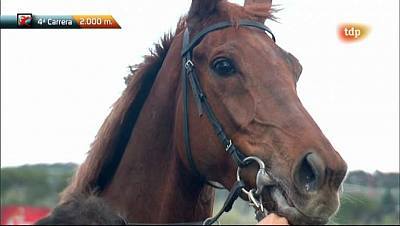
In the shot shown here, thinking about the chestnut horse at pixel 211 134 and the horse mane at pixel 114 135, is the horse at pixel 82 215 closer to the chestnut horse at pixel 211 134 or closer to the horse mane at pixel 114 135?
the chestnut horse at pixel 211 134

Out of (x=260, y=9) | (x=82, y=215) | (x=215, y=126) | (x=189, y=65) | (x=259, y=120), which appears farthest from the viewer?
(x=260, y=9)

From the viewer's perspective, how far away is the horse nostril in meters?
3.22

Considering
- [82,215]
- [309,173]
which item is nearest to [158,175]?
[309,173]

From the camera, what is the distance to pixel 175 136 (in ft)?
13.3

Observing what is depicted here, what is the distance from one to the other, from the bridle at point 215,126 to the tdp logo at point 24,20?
1699 millimetres

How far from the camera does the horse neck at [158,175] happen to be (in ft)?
13.2

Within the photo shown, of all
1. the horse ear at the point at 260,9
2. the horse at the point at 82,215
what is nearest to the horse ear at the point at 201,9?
the horse ear at the point at 260,9

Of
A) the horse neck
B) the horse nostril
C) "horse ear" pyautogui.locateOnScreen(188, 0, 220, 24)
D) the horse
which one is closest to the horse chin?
the horse nostril

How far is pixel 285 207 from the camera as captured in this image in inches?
132

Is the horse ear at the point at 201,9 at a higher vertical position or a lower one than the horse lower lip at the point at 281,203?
higher

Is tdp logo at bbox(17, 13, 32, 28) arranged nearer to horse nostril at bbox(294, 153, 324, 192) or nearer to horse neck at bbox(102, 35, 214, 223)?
horse neck at bbox(102, 35, 214, 223)

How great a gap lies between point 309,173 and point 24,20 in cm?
298

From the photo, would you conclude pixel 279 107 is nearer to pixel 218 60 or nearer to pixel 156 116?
pixel 218 60
